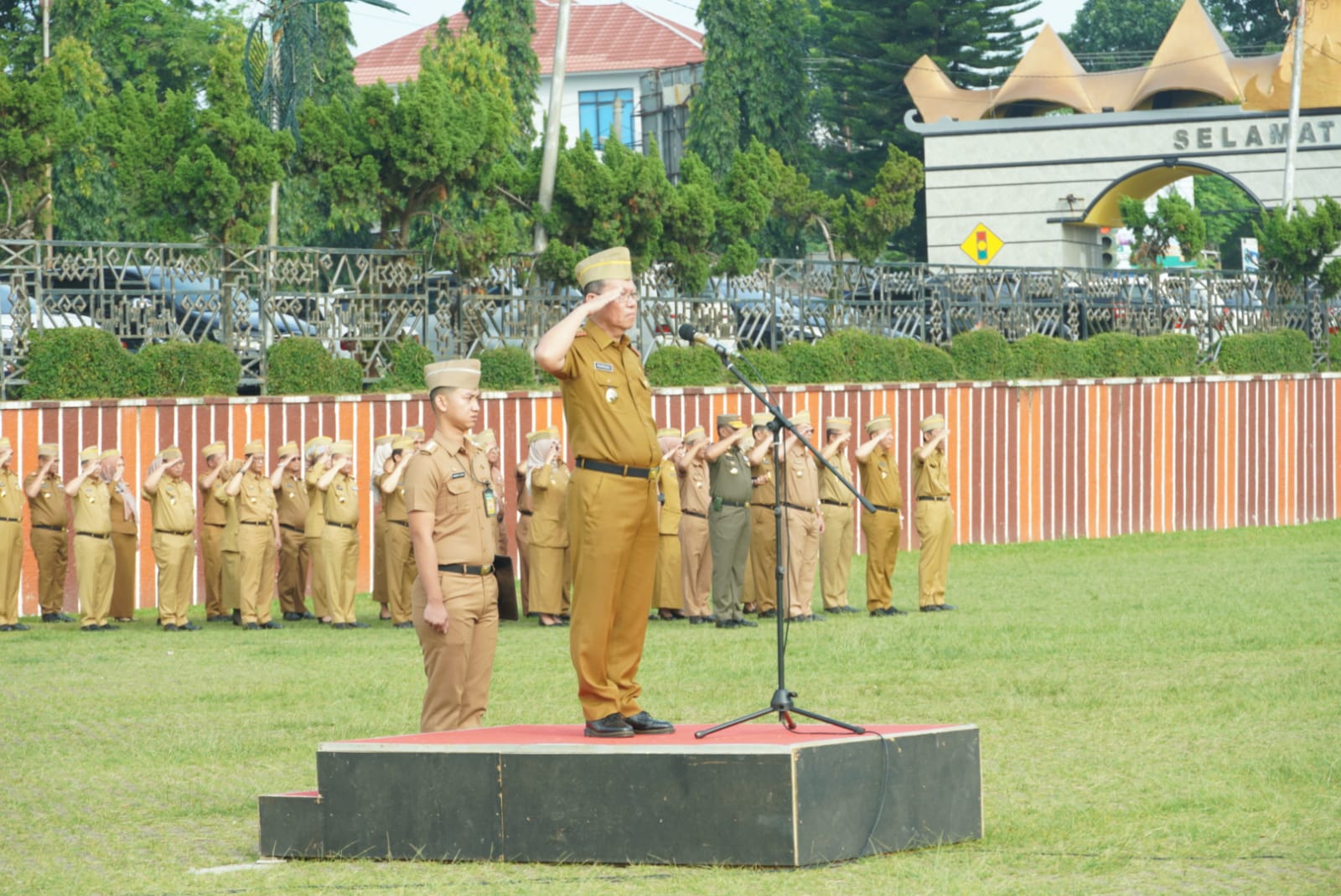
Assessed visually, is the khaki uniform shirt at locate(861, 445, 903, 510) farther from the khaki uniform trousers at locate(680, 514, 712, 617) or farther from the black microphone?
the black microphone

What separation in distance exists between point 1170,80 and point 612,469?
2984 cm

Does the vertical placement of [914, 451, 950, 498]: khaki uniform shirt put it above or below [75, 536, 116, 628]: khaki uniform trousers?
above

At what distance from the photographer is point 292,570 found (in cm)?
1888

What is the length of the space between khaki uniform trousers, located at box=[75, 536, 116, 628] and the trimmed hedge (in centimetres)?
1829

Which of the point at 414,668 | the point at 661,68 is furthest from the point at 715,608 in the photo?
the point at 661,68

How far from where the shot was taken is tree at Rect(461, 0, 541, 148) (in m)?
46.6

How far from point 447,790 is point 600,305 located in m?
1.98

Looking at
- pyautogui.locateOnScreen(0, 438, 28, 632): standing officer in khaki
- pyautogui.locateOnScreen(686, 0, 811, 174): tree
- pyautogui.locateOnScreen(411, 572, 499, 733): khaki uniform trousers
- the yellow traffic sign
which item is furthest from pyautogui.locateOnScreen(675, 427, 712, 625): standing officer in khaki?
pyautogui.locateOnScreen(686, 0, 811, 174): tree

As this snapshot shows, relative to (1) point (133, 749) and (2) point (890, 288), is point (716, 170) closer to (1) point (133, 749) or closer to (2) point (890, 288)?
(2) point (890, 288)

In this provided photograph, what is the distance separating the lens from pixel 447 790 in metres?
7.61

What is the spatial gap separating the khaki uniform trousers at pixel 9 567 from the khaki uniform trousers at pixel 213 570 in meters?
1.50

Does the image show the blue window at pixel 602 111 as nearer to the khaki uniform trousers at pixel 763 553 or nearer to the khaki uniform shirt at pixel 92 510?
the khaki uniform trousers at pixel 763 553

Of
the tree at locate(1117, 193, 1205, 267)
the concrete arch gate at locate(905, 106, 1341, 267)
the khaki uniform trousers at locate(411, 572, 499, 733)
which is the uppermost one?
the concrete arch gate at locate(905, 106, 1341, 267)

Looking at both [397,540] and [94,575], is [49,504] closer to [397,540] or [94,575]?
[94,575]
